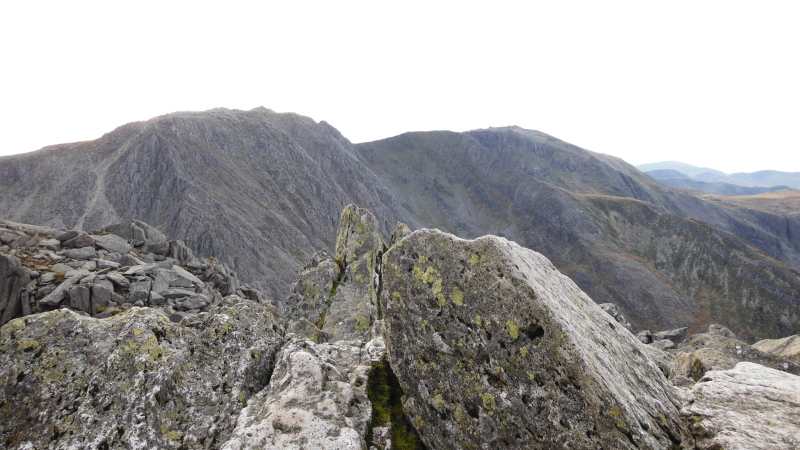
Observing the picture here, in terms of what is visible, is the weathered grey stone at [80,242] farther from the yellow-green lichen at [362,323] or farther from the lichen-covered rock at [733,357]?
the lichen-covered rock at [733,357]

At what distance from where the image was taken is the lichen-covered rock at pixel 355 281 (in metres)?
16.4

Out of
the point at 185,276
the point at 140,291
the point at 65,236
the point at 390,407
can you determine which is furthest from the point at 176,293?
the point at 390,407

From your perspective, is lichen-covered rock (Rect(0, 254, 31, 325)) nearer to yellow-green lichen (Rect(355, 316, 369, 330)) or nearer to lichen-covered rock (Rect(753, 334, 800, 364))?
yellow-green lichen (Rect(355, 316, 369, 330))

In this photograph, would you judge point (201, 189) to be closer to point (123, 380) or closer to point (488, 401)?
point (123, 380)

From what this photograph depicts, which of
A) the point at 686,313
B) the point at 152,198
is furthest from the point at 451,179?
the point at 152,198

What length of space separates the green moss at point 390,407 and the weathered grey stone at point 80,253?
33432 millimetres

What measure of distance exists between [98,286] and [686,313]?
125726 millimetres

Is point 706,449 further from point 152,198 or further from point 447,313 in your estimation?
point 152,198

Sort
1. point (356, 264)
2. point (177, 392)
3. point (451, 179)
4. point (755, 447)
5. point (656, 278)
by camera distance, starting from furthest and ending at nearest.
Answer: point (451, 179) < point (656, 278) < point (356, 264) < point (177, 392) < point (755, 447)

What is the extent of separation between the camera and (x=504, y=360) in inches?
241

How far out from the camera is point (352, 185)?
154 metres

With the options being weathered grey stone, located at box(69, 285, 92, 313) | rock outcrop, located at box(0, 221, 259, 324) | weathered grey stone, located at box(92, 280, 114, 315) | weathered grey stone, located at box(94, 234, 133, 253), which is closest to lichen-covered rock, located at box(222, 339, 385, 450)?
rock outcrop, located at box(0, 221, 259, 324)

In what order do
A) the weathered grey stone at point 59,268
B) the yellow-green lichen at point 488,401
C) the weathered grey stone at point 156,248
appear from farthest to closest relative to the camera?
the weathered grey stone at point 156,248, the weathered grey stone at point 59,268, the yellow-green lichen at point 488,401

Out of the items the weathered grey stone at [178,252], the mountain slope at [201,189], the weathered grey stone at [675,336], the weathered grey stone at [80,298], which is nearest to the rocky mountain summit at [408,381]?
the weathered grey stone at [80,298]
